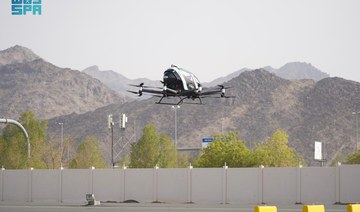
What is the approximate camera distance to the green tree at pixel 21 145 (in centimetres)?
9450

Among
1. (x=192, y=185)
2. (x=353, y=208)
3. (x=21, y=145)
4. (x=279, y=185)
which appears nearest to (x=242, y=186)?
(x=279, y=185)

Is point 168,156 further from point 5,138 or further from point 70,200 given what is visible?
point 70,200

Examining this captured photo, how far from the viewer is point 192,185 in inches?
2387

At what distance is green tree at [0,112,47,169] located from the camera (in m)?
94.5

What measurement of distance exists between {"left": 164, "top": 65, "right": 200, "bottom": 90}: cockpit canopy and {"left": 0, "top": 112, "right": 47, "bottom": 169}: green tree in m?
65.2

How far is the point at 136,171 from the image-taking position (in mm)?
62500

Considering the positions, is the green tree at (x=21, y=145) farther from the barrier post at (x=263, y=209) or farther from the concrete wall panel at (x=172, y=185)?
the barrier post at (x=263, y=209)

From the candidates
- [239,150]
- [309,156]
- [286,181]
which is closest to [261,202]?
[286,181]

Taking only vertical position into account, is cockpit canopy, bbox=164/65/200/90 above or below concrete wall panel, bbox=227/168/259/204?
above

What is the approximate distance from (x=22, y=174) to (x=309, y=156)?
12711cm

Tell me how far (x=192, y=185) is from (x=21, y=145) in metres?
41.8

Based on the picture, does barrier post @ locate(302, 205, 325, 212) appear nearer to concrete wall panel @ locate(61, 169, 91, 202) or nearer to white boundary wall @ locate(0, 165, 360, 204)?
white boundary wall @ locate(0, 165, 360, 204)

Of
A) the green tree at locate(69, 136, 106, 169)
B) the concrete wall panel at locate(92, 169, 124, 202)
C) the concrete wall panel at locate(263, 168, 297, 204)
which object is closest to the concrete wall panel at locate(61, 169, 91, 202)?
the concrete wall panel at locate(92, 169, 124, 202)

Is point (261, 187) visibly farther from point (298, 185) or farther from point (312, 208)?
point (312, 208)
